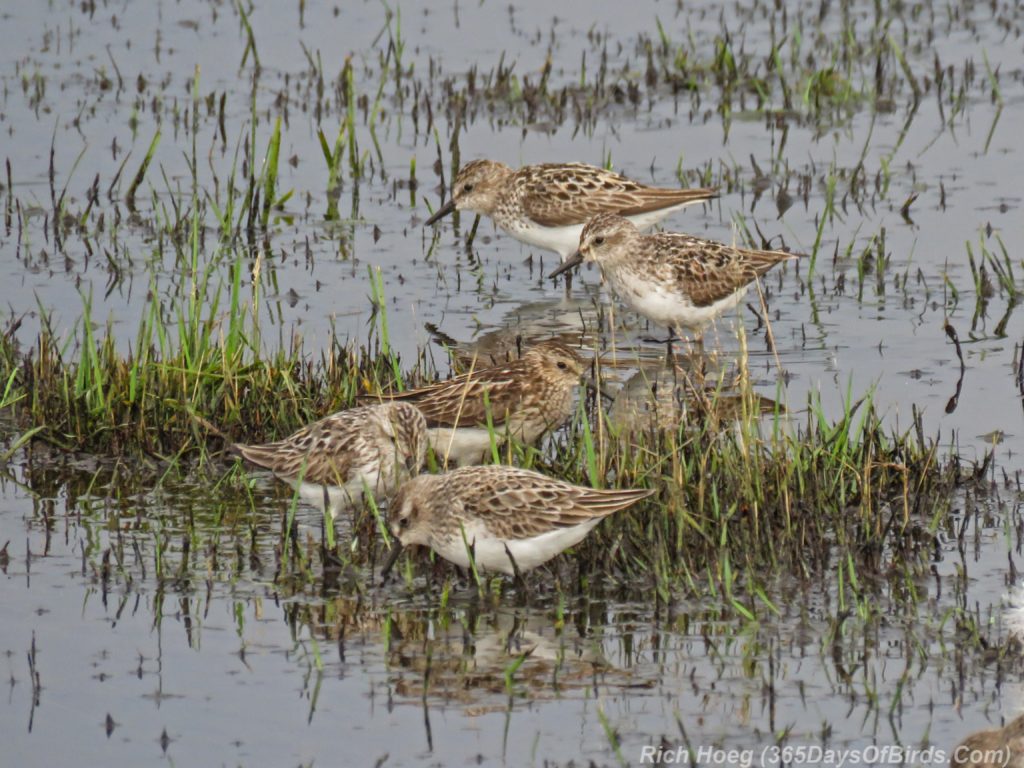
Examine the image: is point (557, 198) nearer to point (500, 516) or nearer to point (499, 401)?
point (499, 401)

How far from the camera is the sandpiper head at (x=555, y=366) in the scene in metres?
9.20

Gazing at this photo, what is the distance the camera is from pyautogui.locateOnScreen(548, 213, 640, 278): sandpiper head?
1155 centimetres

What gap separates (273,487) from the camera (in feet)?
29.0

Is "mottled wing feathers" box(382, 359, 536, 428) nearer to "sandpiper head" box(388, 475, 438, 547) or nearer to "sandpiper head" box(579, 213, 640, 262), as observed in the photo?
"sandpiper head" box(388, 475, 438, 547)

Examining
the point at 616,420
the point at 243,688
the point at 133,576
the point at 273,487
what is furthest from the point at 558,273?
the point at 243,688

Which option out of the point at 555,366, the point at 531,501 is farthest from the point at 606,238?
the point at 531,501

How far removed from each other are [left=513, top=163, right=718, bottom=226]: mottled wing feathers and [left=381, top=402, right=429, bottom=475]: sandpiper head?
15.8ft

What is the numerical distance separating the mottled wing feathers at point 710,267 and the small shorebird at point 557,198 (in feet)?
5.27

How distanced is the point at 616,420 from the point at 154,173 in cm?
685

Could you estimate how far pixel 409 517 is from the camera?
746 cm

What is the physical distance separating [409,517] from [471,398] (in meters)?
1.67

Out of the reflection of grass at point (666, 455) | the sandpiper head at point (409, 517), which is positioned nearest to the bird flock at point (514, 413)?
the sandpiper head at point (409, 517)

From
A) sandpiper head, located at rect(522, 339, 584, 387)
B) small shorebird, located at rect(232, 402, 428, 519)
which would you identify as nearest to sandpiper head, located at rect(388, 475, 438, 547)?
small shorebird, located at rect(232, 402, 428, 519)

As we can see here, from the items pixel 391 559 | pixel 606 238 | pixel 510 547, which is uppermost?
pixel 606 238
